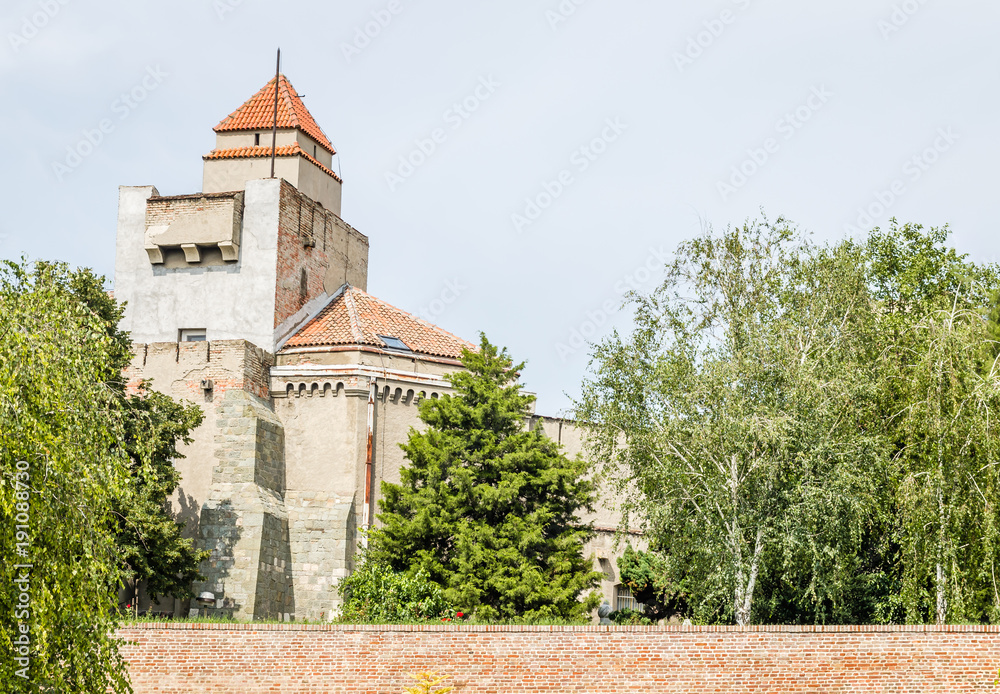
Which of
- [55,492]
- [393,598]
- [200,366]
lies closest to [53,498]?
[55,492]

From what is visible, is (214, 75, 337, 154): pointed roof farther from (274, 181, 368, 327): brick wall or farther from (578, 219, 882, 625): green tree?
(578, 219, 882, 625): green tree

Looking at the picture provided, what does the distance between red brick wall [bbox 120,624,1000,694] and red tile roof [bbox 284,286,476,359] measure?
12.8 m

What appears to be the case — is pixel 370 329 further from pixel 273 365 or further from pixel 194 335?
pixel 194 335

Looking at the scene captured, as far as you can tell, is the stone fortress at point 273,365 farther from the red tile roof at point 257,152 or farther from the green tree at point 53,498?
the green tree at point 53,498

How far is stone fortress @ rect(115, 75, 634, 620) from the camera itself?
29.0m

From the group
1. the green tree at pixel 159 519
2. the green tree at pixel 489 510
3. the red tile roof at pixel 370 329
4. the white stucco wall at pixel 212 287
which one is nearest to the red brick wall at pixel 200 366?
the white stucco wall at pixel 212 287

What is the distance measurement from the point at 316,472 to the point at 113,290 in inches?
352

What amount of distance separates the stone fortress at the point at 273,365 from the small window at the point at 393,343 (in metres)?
0.07

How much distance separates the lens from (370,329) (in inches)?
1275

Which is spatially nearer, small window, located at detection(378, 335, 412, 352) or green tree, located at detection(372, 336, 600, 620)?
green tree, located at detection(372, 336, 600, 620)

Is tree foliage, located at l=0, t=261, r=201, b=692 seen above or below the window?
above

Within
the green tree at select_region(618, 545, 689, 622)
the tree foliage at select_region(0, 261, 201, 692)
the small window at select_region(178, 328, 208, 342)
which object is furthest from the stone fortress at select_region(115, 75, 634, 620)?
the tree foliage at select_region(0, 261, 201, 692)

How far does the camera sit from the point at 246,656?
63.8 feet

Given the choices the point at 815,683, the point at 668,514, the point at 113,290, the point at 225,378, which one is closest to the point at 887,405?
the point at 668,514
